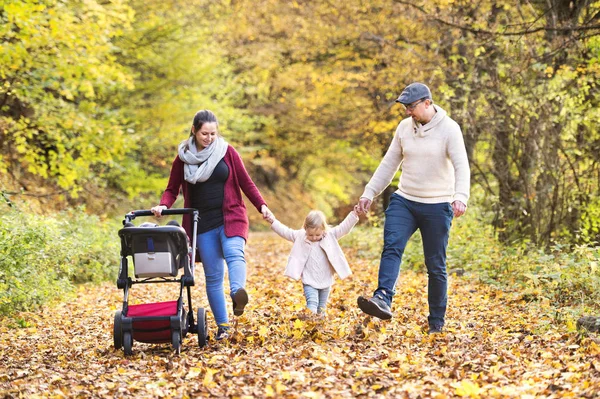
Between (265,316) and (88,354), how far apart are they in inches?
85.4

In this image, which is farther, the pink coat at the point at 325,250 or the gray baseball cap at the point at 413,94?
the pink coat at the point at 325,250

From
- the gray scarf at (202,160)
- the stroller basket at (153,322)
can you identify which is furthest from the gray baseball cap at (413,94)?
the stroller basket at (153,322)

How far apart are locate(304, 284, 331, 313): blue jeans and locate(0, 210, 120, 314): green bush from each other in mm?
3486

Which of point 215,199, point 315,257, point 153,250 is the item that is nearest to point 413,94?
point 315,257

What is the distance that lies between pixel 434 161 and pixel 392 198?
1.82 ft

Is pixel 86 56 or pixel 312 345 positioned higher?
pixel 86 56

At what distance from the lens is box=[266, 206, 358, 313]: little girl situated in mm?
7648

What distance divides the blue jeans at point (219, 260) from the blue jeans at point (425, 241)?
4.10 ft

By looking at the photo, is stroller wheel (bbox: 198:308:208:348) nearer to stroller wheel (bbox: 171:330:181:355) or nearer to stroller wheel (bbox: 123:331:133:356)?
stroller wheel (bbox: 171:330:181:355)

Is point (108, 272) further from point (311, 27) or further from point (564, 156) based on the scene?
point (311, 27)

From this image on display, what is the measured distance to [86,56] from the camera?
13.5 meters

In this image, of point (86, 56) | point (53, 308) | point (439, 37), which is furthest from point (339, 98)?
point (53, 308)

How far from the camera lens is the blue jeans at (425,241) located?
7.06 m

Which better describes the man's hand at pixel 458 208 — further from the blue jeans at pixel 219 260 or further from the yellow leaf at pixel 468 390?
the yellow leaf at pixel 468 390
